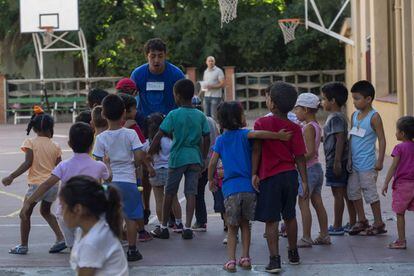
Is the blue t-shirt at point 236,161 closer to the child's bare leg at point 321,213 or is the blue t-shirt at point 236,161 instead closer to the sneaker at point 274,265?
the sneaker at point 274,265

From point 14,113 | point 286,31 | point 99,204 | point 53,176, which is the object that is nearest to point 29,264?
point 53,176

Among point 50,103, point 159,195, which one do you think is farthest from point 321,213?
point 50,103

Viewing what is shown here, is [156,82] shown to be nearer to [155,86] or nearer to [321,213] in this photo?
[155,86]

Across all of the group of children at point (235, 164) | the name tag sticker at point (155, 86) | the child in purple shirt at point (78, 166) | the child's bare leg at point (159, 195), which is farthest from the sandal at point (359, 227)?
the child in purple shirt at point (78, 166)

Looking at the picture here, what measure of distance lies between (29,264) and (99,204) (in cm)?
377

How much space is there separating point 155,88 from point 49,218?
195cm

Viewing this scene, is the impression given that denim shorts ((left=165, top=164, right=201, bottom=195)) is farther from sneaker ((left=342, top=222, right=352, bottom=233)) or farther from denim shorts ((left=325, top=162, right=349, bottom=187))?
sneaker ((left=342, top=222, right=352, bottom=233))

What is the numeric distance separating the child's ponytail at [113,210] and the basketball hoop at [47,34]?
27.6 meters

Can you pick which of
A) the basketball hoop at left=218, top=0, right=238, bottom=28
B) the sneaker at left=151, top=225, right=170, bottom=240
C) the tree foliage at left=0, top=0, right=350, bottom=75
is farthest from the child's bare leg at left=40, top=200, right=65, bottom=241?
the tree foliage at left=0, top=0, right=350, bottom=75

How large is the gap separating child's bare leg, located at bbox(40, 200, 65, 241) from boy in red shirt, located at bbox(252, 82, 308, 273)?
220cm

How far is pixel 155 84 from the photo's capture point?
9.44 m

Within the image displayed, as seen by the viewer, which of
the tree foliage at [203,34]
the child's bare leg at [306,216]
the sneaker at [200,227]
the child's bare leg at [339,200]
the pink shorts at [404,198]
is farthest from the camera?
the tree foliage at [203,34]

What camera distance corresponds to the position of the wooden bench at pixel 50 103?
31.1 meters

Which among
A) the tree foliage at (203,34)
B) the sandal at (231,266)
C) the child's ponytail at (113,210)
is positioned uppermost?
the tree foliage at (203,34)
